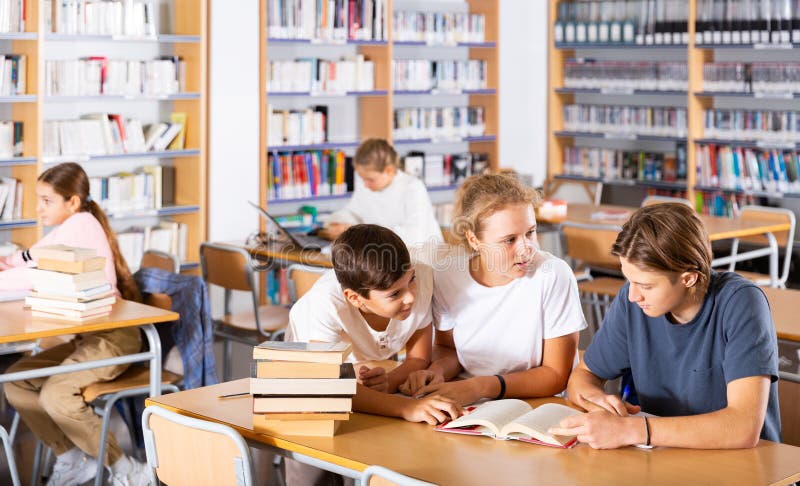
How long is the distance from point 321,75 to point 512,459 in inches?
193

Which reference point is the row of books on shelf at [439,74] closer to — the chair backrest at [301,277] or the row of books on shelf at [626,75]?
the row of books on shelf at [626,75]

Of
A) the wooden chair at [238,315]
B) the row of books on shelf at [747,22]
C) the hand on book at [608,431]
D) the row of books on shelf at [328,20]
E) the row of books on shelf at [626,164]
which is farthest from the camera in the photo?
the row of books on shelf at [626,164]

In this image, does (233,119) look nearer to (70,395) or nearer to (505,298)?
(70,395)

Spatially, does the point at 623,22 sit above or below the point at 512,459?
above

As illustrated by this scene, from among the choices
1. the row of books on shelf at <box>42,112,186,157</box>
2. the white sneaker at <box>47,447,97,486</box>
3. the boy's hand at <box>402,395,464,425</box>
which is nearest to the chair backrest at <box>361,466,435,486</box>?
the boy's hand at <box>402,395,464,425</box>

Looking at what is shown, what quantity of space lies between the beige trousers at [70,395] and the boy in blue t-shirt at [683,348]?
1.83 meters

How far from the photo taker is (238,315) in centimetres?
486

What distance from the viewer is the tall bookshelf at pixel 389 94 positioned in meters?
6.38

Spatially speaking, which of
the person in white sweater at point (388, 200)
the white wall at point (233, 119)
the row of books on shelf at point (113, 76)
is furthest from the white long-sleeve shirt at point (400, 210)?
the row of books on shelf at point (113, 76)

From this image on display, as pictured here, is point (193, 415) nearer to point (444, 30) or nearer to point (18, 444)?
point (18, 444)

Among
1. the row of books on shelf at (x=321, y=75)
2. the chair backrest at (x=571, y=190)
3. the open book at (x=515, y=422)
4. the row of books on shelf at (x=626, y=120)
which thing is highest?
the row of books on shelf at (x=321, y=75)

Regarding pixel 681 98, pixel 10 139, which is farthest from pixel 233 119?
pixel 681 98

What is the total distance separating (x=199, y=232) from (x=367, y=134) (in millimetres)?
1480

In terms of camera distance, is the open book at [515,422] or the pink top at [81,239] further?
the pink top at [81,239]
